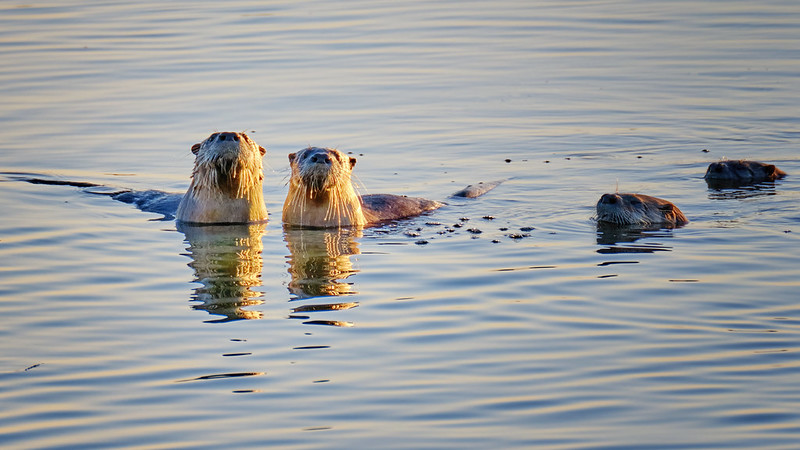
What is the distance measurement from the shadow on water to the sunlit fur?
2066mm

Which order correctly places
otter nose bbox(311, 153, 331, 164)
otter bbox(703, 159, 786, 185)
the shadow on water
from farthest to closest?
otter bbox(703, 159, 786, 185), otter nose bbox(311, 153, 331, 164), the shadow on water

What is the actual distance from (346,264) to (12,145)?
6558 mm

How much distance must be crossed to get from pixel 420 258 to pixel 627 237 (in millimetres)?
1763

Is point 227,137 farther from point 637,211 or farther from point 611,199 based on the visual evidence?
point 637,211

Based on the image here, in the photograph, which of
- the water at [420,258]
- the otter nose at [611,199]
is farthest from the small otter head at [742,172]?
the otter nose at [611,199]

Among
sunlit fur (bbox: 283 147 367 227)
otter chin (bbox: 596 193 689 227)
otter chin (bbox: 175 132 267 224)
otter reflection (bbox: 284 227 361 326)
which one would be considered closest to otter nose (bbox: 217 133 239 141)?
otter chin (bbox: 175 132 267 224)

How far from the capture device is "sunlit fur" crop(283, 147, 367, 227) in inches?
381

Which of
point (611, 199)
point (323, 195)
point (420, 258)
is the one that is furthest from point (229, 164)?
point (611, 199)

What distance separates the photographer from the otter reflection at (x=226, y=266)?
7609 millimetres

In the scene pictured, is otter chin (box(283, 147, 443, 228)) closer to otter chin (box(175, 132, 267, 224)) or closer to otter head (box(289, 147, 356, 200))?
otter head (box(289, 147, 356, 200))

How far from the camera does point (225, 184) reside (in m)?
10.2

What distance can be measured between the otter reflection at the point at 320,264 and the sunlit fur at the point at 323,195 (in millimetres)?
112

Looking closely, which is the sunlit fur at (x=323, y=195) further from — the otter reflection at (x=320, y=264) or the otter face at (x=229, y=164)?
the otter face at (x=229, y=164)

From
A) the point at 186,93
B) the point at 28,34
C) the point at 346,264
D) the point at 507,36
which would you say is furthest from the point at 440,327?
the point at 28,34
